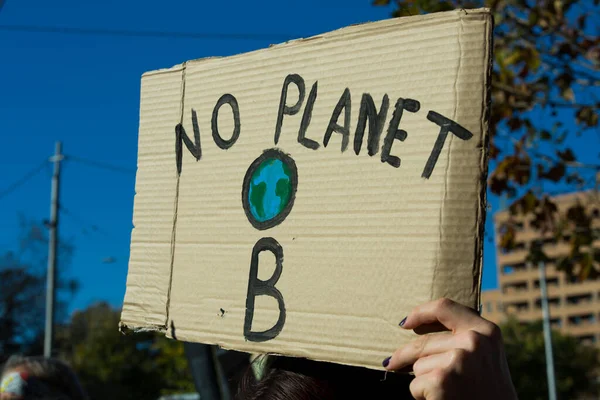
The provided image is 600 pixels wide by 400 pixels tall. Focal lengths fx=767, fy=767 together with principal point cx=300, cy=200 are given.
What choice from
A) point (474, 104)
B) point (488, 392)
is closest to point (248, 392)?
point (488, 392)

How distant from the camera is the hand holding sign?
109 centimetres

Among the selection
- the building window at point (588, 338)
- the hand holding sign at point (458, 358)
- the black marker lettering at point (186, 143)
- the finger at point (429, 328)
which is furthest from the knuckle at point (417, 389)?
the building window at point (588, 338)

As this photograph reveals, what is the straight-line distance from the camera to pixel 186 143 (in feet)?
5.36

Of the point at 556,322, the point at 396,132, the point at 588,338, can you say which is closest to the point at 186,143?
the point at 396,132

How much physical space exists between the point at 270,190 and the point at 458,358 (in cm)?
52

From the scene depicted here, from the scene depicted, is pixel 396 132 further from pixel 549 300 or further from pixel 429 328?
pixel 549 300

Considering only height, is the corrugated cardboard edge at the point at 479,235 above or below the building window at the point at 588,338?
above

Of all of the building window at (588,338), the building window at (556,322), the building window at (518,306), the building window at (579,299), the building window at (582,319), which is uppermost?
the building window at (579,299)

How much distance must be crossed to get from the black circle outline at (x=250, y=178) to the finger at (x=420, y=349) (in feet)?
1.14

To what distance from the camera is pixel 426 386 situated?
3.61ft

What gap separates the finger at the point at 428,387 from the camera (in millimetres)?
1089

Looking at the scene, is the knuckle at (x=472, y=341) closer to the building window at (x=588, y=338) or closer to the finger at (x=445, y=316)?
the finger at (x=445, y=316)

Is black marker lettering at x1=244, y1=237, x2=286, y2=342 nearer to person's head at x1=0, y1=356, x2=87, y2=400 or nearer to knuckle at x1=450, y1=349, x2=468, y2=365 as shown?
knuckle at x1=450, y1=349, x2=468, y2=365

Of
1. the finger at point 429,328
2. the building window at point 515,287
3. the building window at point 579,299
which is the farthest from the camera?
the building window at point 515,287
